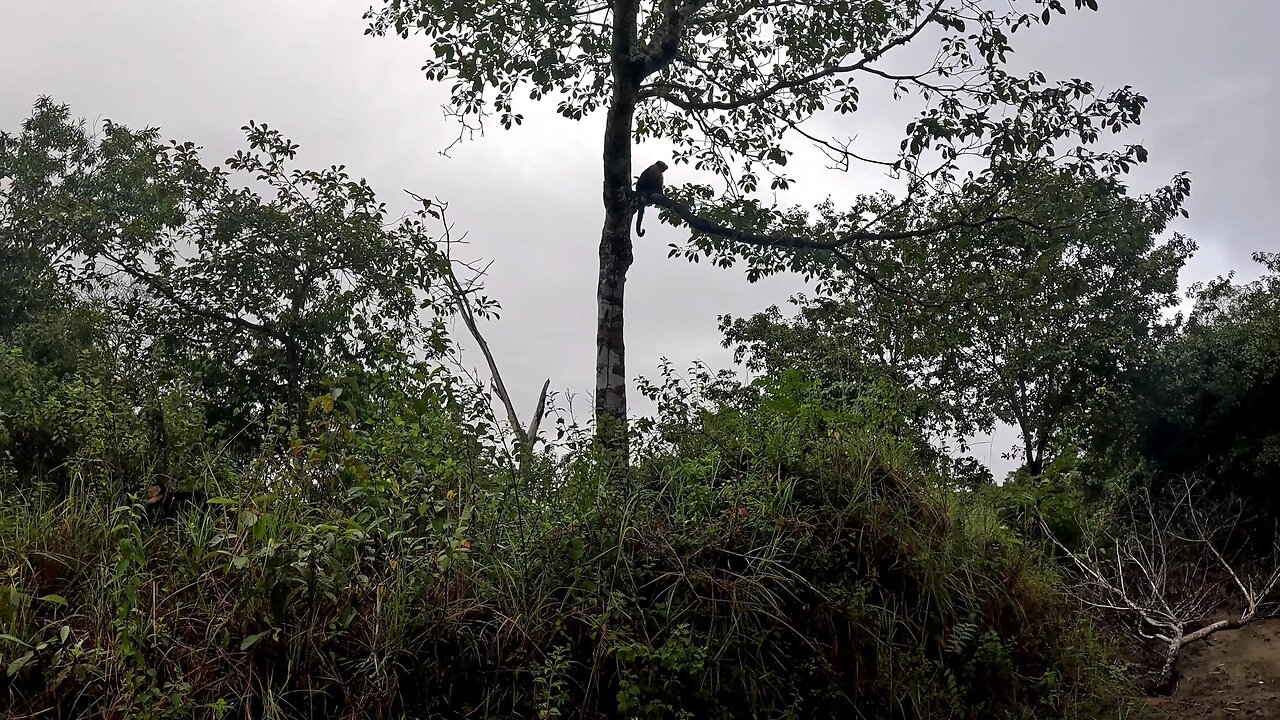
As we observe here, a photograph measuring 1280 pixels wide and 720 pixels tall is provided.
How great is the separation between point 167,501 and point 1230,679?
1116cm

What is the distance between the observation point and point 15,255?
15789mm

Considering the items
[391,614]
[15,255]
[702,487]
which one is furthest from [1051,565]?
[15,255]

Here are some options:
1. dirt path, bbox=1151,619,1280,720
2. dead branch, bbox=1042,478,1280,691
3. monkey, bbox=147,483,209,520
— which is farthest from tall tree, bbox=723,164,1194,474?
monkey, bbox=147,483,209,520

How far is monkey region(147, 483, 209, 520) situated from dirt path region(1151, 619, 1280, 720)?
26.8ft

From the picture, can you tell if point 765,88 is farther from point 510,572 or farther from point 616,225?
point 510,572

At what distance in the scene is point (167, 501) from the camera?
551 centimetres

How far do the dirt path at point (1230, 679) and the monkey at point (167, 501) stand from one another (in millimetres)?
8172

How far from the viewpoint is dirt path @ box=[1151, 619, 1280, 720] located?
9.78 meters

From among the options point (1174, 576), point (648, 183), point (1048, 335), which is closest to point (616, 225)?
point (648, 183)

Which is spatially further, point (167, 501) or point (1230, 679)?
point (1230, 679)

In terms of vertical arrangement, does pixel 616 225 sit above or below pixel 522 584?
above

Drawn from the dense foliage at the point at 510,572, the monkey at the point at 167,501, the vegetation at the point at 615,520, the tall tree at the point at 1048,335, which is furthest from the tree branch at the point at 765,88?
the tall tree at the point at 1048,335

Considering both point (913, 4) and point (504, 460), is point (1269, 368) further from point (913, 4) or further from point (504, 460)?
point (504, 460)

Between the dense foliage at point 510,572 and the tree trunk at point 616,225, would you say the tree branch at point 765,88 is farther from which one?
the dense foliage at point 510,572
